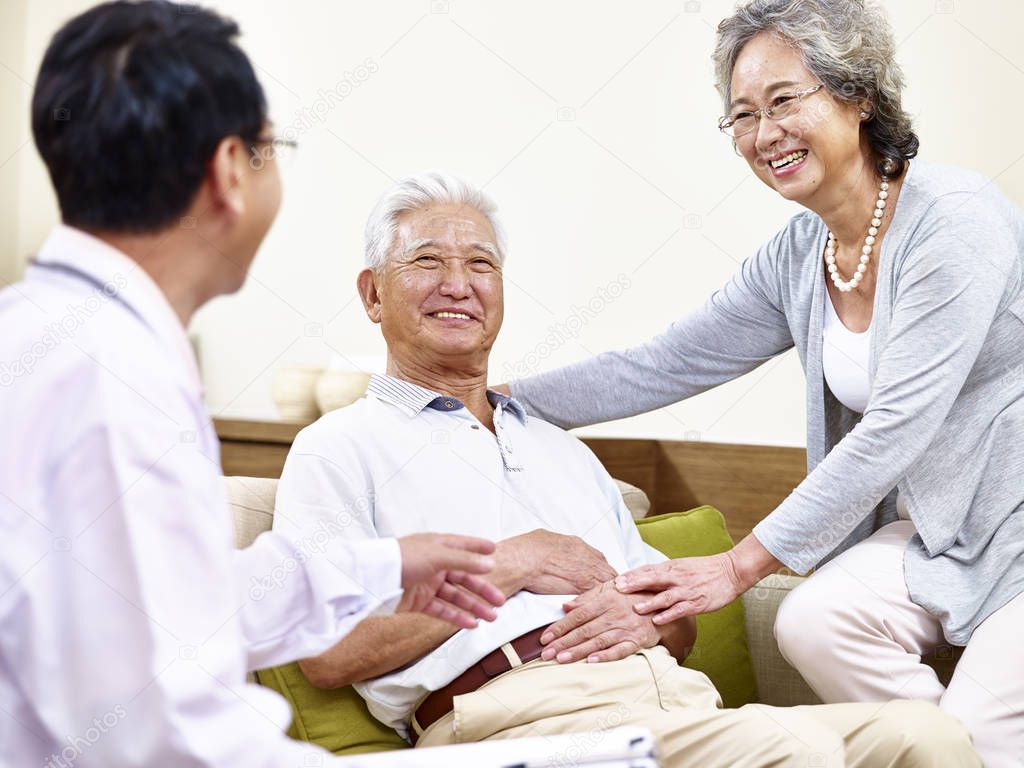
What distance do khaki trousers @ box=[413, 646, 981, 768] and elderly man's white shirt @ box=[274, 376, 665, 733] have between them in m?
0.08

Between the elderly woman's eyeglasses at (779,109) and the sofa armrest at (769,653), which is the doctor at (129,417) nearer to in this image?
the elderly woman's eyeglasses at (779,109)

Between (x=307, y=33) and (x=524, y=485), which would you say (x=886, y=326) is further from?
(x=307, y=33)

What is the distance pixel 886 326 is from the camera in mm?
1760

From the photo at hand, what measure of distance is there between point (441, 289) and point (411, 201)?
180 mm

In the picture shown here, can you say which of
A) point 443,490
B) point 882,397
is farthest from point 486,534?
point 882,397

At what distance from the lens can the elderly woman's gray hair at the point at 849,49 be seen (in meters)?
1.80

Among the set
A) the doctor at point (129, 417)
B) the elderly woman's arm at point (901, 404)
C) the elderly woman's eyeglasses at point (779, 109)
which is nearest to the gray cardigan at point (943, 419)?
the elderly woman's arm at point (901, 404)

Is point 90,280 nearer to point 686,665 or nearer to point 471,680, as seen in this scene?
point 471,680

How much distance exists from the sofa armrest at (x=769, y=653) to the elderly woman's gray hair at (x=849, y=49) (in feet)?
2.76

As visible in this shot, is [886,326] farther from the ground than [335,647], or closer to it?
farther from the ground

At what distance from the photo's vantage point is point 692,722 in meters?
1.48

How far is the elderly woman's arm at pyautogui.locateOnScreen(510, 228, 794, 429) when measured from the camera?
2.08m

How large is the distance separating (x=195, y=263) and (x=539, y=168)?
2.46 metres

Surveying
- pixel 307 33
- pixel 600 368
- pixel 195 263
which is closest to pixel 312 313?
pixel 307 33
